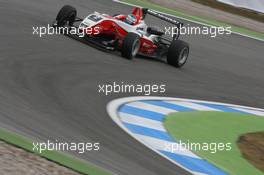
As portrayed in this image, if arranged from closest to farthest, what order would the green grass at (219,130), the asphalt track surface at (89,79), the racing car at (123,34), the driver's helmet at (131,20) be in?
1. the asphalt track surface at (89,79)
2. the green grass at (219,130)
3. the racing car at (123,34)
4. the driver's helmet at (131,20)

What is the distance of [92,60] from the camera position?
457 inches

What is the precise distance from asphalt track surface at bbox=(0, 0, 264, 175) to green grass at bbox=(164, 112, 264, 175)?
84 centimetres

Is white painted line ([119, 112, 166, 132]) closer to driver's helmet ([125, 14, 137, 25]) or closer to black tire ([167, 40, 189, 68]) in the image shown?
driver's helmet ([125, 14, 137, 25])

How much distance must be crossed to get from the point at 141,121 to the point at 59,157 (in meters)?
2.62

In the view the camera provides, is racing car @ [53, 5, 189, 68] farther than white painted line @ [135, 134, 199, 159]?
Yes

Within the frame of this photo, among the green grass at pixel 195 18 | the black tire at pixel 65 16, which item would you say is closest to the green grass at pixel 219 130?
the black tire at pixel 65 16

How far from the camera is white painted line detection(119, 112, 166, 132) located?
29.2ft

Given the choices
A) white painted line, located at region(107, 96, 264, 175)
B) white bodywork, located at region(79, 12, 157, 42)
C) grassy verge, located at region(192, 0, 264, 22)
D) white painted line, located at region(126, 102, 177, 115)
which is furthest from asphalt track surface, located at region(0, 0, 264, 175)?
grassy verge, located at region(192, 0, 264, 22)

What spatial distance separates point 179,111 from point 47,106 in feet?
7.93

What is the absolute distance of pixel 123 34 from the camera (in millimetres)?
12461

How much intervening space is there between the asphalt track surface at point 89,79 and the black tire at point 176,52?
17 centimetres

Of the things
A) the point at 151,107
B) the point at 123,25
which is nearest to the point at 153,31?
the point at 123,25

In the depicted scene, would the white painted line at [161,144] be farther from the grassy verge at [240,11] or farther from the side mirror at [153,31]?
the grassy verge at [240,11]

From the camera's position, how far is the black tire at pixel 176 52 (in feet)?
43.1
